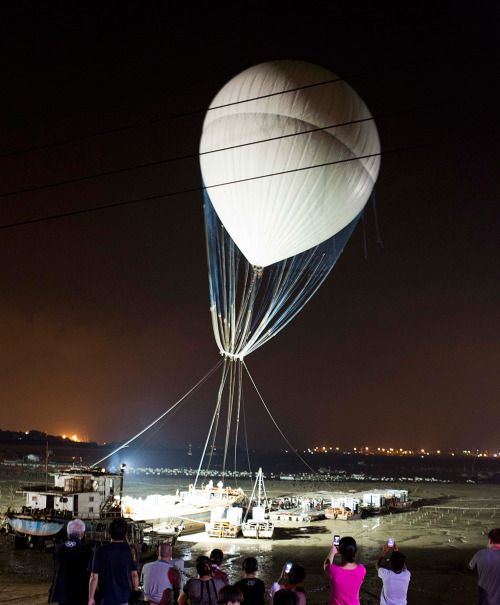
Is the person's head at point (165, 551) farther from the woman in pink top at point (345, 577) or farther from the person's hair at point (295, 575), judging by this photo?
the woman in pink top at point (345, 577)

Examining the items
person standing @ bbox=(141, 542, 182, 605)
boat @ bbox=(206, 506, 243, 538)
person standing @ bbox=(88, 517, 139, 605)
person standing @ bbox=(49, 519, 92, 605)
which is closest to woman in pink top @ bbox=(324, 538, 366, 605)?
person standing @ bbox=(141, 542, 182, 605)

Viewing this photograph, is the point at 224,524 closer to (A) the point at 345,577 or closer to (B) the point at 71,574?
(B) the point at 71,574

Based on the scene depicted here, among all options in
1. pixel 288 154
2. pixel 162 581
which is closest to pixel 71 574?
pixel 162 581

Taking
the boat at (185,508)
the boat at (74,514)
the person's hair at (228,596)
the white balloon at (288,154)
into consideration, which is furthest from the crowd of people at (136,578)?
the boat at (185,508)

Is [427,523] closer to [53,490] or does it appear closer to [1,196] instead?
[53,490]

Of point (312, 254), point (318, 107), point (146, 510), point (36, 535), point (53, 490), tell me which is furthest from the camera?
point (146, 510)

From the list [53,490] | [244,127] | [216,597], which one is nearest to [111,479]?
[53,490]

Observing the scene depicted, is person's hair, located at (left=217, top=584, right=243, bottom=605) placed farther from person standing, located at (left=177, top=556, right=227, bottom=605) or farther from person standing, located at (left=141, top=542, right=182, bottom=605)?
person standing, located at (left=141, top=542, right=182, bottom=605)
